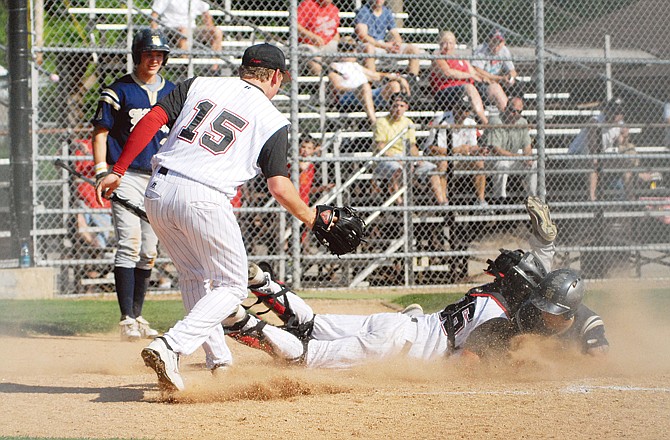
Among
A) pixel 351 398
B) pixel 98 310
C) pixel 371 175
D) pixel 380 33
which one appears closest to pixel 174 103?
pixel 351 398

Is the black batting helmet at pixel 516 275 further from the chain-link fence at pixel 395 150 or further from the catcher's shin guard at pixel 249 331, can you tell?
the chain-link fence at pixel 395 150

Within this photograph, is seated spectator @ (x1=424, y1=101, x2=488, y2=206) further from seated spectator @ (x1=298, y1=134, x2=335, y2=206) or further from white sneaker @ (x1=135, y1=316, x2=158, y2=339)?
white sneaker @ (x1=135, y1=316, x2=158, y2=339)

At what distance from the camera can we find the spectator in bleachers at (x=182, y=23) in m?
11.7

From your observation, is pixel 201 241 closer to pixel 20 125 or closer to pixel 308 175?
pixel 20 125

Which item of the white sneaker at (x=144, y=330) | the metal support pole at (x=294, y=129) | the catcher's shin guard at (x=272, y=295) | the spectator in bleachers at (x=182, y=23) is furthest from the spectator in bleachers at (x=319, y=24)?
the catcher's shin guard at (x=272, y=295)

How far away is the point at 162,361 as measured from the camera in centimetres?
442

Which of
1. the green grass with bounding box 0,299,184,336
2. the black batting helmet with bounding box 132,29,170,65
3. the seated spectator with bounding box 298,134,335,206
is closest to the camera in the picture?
the black batting helmet with bounding box 132,29,170,65

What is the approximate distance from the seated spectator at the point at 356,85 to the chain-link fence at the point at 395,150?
27mm

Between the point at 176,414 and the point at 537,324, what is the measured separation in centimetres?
228

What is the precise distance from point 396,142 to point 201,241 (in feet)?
24.6

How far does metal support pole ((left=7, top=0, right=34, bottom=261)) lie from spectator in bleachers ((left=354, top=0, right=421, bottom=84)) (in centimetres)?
445

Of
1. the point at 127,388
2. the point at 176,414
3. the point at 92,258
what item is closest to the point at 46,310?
the point at 92,258

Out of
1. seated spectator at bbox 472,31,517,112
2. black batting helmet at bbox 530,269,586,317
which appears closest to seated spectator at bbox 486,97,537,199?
seated spectator at bbox 472,31,517,112

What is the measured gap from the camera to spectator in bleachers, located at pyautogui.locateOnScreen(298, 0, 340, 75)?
40.0 ft
